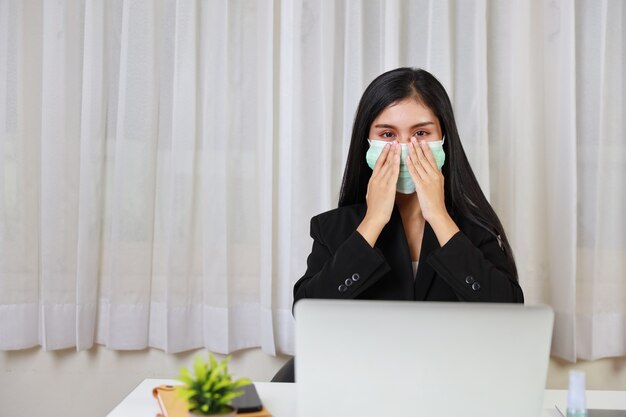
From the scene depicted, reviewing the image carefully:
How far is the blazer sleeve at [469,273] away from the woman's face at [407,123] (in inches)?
12.4

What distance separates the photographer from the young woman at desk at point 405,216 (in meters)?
1.82

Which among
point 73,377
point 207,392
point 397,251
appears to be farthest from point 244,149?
point 207,392

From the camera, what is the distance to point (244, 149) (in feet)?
8.57

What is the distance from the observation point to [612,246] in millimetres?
2537

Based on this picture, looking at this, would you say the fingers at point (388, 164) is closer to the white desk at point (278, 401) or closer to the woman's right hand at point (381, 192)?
the woman's right hand at point (381, 192)

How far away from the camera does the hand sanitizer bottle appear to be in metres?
1.35

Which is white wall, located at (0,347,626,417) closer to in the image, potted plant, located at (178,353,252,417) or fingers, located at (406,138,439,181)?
fingers, located at (406,138,439,181)

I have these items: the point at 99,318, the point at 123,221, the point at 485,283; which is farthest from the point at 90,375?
the point at 485,283

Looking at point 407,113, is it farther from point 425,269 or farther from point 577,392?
point 577,392

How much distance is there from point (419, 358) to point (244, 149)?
1653 mm

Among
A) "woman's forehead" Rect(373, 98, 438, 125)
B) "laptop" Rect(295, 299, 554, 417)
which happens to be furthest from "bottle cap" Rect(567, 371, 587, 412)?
"woman's forehead" Rect(373, 98, 438, 125)

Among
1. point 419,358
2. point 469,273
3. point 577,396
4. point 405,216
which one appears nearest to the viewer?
point 419,358

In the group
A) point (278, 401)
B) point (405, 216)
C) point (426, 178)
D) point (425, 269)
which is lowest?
point (278, 401)

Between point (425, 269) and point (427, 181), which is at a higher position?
point (427, 181)
